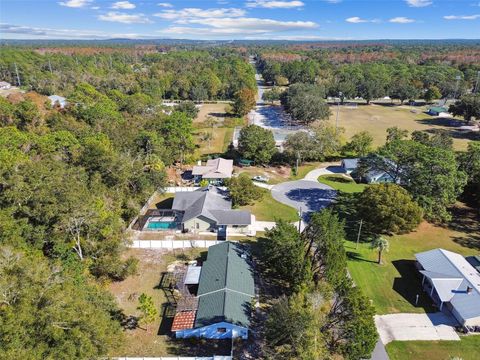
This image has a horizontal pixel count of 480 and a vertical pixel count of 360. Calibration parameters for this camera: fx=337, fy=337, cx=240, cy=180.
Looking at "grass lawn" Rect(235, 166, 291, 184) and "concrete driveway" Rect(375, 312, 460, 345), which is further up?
"grass lawn" Rect(235, 166, 291, 184)

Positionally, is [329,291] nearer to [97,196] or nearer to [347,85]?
[97,196]

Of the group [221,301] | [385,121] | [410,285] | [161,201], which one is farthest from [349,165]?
[385,121]

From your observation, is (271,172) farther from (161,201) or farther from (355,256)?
(355,256)

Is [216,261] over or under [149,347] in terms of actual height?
over

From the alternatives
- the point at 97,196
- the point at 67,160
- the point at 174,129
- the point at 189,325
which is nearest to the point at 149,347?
the point at 189,325

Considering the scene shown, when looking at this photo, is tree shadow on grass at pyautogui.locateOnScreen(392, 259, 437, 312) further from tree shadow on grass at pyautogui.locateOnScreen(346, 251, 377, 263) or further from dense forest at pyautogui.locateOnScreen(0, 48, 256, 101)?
dense forest at pyautogui.locateOnScreen(0, 48, 256, 101)

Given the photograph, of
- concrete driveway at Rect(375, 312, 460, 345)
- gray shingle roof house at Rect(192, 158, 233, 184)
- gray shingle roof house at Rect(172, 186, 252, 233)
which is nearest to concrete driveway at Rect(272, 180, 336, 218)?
gray shingle roof house at Rect(192, 158, 233, 184)

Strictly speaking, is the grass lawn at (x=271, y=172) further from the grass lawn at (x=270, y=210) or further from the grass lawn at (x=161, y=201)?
the grass lawn at (x=161, y=201)
